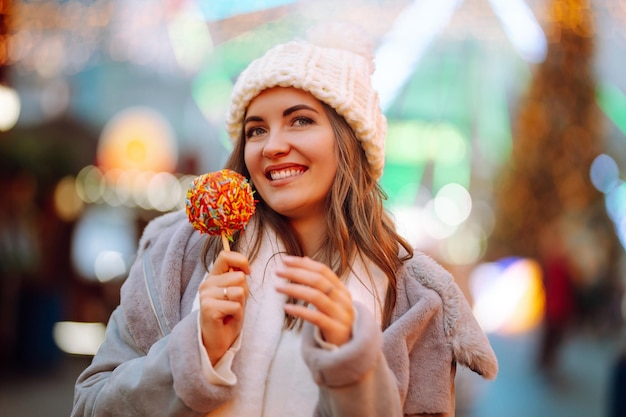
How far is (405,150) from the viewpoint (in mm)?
9500

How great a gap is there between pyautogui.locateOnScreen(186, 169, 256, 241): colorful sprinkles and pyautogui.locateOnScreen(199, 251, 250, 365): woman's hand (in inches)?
4.4

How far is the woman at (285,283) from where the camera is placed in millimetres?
1475

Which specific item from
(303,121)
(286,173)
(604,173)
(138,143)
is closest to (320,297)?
(286,173)

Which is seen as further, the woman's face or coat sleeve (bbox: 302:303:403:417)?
the woman's face

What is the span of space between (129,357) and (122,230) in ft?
26.0

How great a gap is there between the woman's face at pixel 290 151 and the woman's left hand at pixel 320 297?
14.1 inches

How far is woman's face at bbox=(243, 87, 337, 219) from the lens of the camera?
5.45 ft

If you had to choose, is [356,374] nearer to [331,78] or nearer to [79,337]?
[331,78]

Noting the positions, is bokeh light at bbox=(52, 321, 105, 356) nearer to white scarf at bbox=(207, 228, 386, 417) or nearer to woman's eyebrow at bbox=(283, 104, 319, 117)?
white scarf at bbox=(207, 228, 386, 417)

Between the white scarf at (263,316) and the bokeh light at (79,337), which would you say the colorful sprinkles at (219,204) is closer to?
the white scarf at (263,316)

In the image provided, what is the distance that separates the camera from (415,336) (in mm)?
1639

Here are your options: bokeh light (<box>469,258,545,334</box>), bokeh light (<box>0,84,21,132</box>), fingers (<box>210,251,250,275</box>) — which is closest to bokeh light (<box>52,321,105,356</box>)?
bokeh light (<box>0,84,21,132</box>)

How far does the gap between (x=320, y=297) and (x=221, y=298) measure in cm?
26

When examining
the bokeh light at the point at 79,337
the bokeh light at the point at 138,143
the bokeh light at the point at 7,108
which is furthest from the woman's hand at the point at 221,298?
the bokeh light at the point at 138,143
